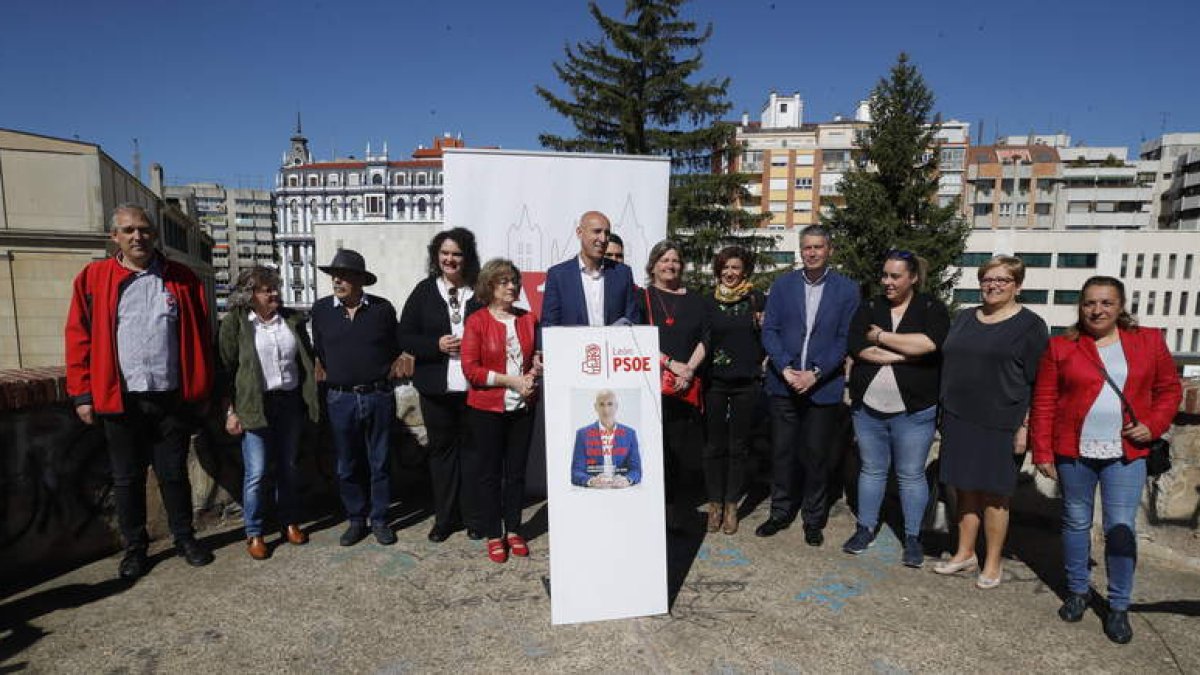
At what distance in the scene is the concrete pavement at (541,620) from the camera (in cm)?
281

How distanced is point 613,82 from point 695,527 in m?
24.4

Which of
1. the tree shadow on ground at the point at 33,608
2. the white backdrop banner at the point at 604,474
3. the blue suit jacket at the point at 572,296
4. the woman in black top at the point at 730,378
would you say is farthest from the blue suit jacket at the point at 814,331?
the tree shadow on ground at the point at 33,608

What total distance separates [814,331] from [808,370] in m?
0.25

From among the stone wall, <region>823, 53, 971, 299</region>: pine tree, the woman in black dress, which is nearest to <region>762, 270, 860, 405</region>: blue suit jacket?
the woman in black dress

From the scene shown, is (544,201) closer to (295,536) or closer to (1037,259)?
(295,536)

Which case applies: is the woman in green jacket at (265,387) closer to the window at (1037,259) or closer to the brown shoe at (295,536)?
the brown shoe at (295,536)

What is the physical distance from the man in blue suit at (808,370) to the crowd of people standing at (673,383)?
1 cm

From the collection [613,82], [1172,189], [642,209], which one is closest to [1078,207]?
[1172,189]

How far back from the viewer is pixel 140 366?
346cm

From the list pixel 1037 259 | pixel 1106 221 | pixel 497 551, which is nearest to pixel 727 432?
pixel 497 551

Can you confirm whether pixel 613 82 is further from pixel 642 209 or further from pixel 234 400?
pixel 234 400

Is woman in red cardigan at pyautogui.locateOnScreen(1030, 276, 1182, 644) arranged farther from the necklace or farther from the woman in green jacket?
the woman in green jacket

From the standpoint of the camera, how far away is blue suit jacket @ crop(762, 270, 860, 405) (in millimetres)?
3984

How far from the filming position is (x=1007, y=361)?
3301 mm
